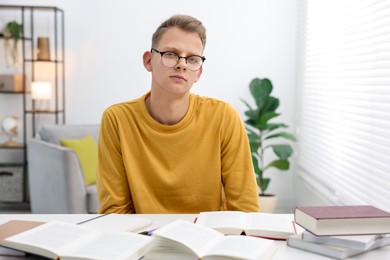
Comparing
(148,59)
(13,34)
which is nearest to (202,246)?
(148,59)

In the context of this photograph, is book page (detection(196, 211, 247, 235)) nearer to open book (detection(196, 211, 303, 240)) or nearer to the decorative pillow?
open book (detection(196, 211, 303, 240))

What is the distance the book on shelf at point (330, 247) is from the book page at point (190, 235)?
19cm

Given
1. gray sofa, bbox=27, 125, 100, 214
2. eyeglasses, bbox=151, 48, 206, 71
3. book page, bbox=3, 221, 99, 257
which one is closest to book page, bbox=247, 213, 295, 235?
book page, bbox=3, 221, 99, 257

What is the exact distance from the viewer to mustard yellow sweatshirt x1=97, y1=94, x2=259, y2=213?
1810 mm

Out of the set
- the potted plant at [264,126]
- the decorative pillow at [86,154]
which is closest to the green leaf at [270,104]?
the potted plant at [264,126]

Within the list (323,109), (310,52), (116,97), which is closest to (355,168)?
(323,109)

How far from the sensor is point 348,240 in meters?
1.23

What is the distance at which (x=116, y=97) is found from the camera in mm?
4949

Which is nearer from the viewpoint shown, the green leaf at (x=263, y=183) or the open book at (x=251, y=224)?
the open book at (x=251, y=224)

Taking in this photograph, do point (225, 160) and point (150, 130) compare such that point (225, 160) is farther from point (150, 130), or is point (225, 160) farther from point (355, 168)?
point (355, 168)

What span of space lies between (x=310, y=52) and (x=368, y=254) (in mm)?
3292

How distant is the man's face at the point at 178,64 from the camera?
68.4 inches

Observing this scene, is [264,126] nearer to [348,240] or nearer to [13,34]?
[13,34]

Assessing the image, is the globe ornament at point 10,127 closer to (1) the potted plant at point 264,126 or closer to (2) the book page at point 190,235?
(1) the potted plant at point 264,126
